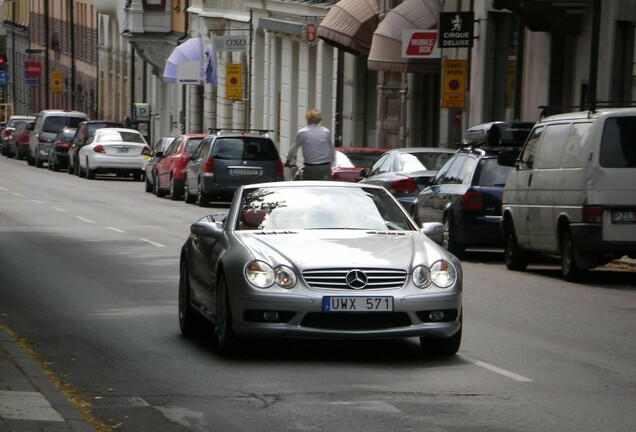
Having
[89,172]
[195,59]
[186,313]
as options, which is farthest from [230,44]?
[186,313]

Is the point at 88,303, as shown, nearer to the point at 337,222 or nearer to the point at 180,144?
the point at 337,222

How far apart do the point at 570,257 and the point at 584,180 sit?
3.06 feet

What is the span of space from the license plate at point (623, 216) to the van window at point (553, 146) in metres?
1.20

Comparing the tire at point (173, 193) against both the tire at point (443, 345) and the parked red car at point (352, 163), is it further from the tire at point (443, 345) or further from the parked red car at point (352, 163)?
the tire at point (443, 345)

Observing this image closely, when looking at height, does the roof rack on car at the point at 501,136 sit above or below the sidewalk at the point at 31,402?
above

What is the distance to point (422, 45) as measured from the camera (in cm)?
4172

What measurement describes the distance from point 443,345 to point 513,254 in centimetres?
906

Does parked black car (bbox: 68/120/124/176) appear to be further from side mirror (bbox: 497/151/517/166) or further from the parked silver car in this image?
side mirror (bbox: 497/151/517/166)

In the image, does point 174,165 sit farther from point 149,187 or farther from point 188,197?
point 149,187

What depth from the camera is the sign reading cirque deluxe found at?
136 ft

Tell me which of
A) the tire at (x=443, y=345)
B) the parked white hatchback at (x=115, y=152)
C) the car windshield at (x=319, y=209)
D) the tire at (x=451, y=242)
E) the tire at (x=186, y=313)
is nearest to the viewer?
the tire at (x=443, y=345)

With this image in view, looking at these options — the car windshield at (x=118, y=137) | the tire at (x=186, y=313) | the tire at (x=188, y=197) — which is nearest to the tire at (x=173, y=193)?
the tire at (x=188, y=197)

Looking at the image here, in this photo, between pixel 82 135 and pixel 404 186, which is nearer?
pixel 404 186

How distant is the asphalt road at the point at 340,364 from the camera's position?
966 cm
